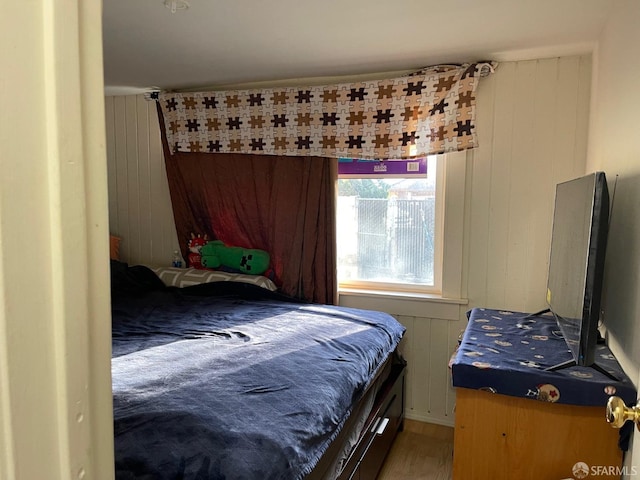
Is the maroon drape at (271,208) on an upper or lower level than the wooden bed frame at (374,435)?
upper

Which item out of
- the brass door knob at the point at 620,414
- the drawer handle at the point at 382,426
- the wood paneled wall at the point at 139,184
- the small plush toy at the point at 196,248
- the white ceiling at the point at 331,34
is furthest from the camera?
the wood paneled wall at the point at 139,184

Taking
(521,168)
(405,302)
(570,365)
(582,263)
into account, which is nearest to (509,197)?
(521,168)

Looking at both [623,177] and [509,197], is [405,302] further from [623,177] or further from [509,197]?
[623,177]

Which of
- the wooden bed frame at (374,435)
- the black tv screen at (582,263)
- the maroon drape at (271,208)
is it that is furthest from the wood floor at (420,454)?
the black tv screen at (582,263)

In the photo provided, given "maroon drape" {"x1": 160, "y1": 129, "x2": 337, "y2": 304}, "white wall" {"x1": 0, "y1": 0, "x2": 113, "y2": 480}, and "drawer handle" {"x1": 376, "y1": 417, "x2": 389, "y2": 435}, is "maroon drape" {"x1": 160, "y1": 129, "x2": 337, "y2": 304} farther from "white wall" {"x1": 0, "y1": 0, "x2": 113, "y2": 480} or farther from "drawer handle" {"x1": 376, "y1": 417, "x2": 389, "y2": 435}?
"white wall" {"x1": 0, "y1": 0, "x2": 113, "y2": 480}

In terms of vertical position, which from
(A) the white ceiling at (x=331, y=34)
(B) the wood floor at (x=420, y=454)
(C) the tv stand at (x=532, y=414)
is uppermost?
(A) the white ceiling at (x=331, y=34)

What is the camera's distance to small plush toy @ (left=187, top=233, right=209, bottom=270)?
134 inches

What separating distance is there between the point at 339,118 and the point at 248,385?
1839 millimetres

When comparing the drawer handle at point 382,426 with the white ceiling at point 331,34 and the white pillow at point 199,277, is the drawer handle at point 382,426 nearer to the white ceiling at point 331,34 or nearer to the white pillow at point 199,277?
the white pillow at point 199,277

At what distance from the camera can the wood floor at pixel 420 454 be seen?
2.44 metres

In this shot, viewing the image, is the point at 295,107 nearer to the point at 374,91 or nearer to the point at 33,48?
the point at 374,91

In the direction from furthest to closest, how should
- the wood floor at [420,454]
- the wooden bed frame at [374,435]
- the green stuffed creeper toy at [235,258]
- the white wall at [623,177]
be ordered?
1. the green stuffed creeper toy at [235,258]
2. the wood floor at [420,454]
3. the wooden bed frame at [374,435]
4. the white wall at [623,177]

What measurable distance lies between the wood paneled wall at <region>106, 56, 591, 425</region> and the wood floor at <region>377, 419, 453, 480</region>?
0.11 meters

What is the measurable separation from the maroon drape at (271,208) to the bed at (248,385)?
0.83 ft
